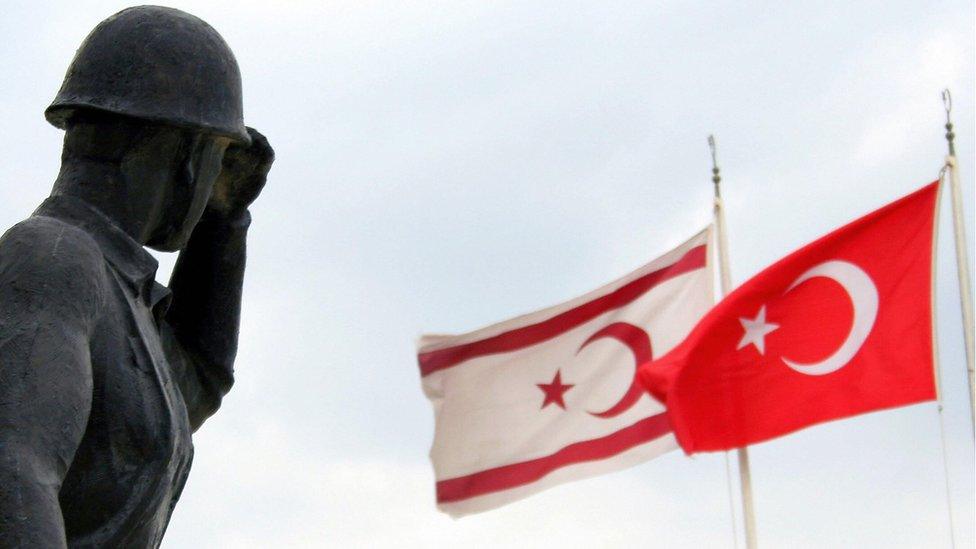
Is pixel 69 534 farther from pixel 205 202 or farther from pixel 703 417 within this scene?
pixel 703 417

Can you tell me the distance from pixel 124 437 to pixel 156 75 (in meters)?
0.72

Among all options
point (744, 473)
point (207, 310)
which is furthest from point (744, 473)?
point (207, 310)

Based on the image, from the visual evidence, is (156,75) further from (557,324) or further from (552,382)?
(557,324)

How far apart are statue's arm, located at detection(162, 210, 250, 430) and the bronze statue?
16 cm

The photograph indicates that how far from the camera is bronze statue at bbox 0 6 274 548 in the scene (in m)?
3.83

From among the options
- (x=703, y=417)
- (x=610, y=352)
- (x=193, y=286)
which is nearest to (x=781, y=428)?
(x=703, y=417)

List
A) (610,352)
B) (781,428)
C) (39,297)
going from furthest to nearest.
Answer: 1. (610,352)
2. (781,428)
3. (39,297)

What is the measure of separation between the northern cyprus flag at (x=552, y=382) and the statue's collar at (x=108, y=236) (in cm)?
2019

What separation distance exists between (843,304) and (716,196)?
2852 mm

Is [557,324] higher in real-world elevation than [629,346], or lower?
higher

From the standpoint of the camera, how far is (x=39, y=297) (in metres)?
3.92

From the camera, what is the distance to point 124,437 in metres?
4.08

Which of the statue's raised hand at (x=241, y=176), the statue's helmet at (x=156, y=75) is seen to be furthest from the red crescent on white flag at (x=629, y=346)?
the statue's helmet at (x=156, y=75)

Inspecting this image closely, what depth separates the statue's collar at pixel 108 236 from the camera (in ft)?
14.0
